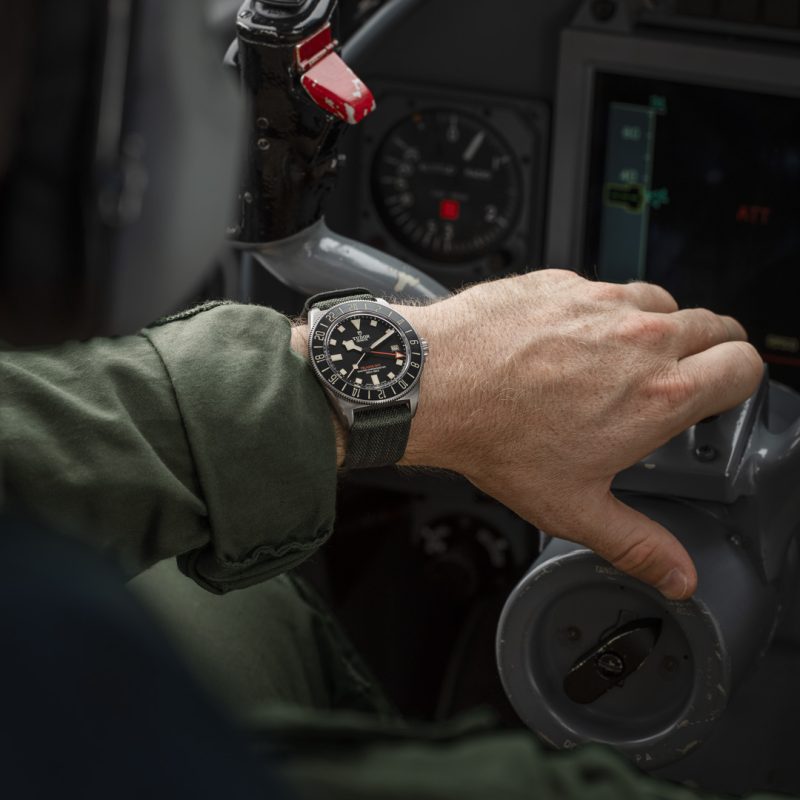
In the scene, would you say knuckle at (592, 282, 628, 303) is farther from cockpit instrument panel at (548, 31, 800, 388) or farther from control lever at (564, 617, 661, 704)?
cockpit instrument panel at (548, 31, 800, 388)

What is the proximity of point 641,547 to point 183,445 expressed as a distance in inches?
15.6

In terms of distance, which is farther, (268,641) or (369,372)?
(268,641)

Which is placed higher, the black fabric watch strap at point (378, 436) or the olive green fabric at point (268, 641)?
the black fabric watch strap at point (378, 436)

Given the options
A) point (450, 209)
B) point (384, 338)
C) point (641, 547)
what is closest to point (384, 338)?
point (384, 338)

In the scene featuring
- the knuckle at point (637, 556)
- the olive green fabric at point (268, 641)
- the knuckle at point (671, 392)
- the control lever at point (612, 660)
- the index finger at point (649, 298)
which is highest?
the index finger at point (649, 298)

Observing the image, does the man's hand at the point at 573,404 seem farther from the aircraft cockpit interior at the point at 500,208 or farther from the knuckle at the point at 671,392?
the aircraft cockpit interior at the point at 500,208

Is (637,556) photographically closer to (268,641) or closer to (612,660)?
(612,660)

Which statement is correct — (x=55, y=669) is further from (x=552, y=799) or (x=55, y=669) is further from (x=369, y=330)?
(x=369, y=330)

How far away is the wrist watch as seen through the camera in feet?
3.72

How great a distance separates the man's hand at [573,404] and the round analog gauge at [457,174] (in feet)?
2.69

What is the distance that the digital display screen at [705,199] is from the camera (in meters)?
1.88

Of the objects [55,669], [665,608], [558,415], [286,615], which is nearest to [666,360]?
[558,415]

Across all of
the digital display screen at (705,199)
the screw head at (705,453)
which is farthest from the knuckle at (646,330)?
the digital display screen at (705,199)

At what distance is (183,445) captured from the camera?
1.04 meters
